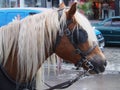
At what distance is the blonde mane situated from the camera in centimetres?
348

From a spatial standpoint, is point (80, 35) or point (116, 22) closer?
point (80, 35)

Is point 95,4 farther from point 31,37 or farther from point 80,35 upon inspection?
point 31,37

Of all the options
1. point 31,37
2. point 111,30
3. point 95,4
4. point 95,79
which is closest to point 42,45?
point 31,37

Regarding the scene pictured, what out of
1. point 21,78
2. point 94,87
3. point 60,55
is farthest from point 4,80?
point 94,87

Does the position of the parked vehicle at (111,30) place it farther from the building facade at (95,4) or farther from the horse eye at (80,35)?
the horse eye at (80,35)

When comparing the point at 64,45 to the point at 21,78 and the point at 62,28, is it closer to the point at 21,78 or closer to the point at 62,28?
the point at 62,28

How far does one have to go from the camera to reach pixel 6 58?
3.56 metres

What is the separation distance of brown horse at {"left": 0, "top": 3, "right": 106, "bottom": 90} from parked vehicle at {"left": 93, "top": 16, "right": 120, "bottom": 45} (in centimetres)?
1602

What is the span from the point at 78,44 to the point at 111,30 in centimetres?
1615

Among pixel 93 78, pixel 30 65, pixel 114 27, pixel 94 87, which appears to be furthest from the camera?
pixel 114 27

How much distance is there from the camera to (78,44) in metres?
3.65

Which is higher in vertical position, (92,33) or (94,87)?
(92,33)

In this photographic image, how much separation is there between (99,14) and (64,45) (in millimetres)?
22639

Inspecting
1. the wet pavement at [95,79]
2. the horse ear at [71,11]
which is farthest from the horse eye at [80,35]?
the wet pavement at [95,79]
